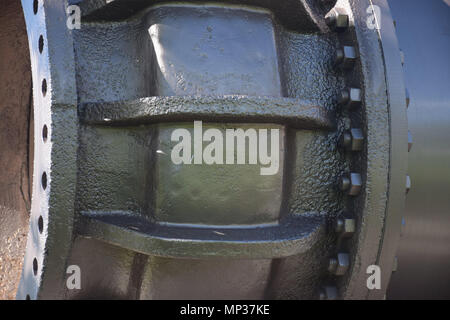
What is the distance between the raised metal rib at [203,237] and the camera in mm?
1041

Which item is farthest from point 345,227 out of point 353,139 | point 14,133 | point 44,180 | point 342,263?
point 14,133

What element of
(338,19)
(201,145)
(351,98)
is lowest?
(201,145)

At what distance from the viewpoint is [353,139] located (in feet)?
3.72

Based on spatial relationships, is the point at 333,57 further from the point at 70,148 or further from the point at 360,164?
the point at 70,148

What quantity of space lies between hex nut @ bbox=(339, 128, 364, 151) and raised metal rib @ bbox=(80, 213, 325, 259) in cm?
20

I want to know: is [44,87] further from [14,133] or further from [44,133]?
[14,133]

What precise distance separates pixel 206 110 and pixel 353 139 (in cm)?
36

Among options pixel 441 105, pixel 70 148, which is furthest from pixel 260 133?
pixel 441 105

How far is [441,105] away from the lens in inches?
52.9

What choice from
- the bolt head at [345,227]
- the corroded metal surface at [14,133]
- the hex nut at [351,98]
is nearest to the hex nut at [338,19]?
the hex nut at [351,98]

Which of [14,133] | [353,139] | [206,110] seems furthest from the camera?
[14,133]

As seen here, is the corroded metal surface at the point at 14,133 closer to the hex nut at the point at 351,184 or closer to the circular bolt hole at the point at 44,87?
the circular bolt hole at the point at 44,87

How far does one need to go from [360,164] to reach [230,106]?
0.35 meters

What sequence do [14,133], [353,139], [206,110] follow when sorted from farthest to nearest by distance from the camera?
[14,133]
[353,139]
[206,110]
